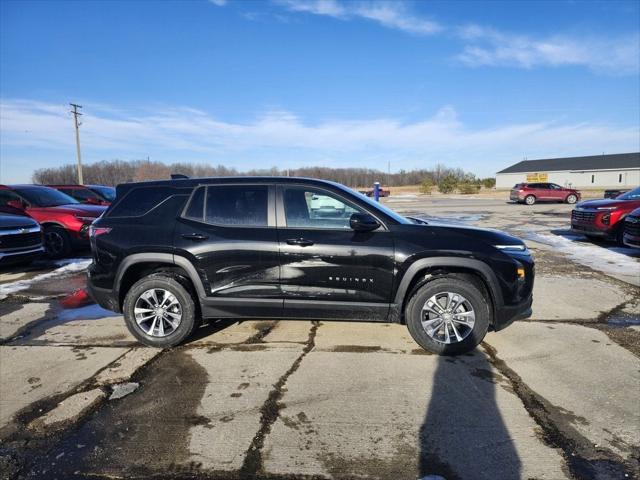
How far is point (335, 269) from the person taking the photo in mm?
4055

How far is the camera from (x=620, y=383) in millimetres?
3477

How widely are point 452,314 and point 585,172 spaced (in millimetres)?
76059

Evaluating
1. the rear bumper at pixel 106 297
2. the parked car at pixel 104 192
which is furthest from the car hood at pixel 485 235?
the parked car at pixel 104 192

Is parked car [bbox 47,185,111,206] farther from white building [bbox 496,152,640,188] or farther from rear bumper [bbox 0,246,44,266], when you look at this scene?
white building [bbox 496,152,640,188]

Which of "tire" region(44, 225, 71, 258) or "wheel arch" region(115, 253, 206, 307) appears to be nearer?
"wheel arch" region(115, 253, 206, 307)

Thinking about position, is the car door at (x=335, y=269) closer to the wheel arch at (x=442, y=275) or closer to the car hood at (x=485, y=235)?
the wheel arch at (x=442, y=275)

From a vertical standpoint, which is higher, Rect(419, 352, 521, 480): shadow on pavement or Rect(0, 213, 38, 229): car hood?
Rect(0, 213, 38, 229): car hood

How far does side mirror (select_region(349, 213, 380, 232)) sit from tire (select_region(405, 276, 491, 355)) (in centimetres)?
81

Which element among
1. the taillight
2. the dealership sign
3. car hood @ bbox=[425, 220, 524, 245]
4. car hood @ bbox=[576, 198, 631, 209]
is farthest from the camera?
the dealership sign

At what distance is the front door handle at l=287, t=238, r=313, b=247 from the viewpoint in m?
4.08

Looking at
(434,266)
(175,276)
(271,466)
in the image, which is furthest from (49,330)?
(434,266)

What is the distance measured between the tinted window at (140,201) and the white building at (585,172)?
64872 millimetres

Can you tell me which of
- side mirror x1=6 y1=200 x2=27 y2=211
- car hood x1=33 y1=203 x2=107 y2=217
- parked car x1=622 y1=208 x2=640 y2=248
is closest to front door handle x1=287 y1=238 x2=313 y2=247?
car hood x1=33 y1=203 x2=107 y2=217

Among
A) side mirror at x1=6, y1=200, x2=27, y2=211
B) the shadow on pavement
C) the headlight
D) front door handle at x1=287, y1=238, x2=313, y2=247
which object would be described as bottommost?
the shadow on pavement
